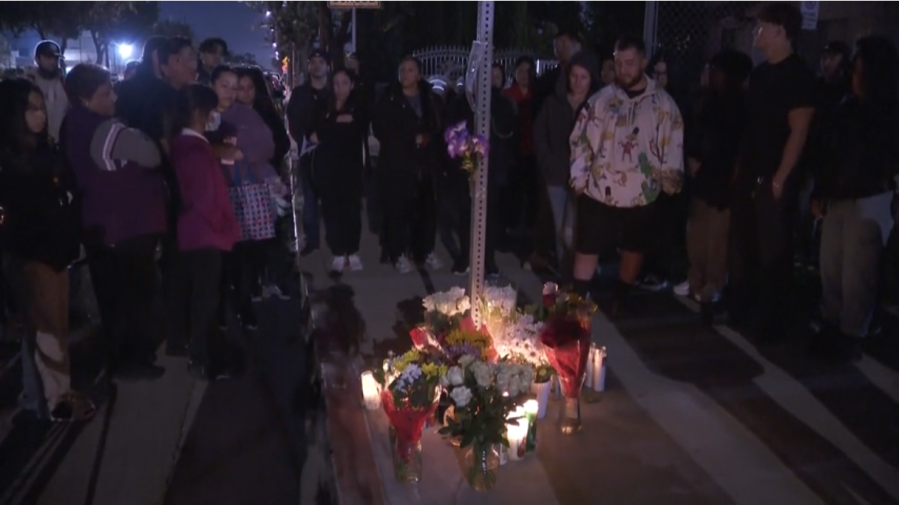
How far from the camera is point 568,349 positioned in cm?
401

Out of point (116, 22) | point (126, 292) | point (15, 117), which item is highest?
point (116, 22)

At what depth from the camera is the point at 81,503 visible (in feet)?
12.6

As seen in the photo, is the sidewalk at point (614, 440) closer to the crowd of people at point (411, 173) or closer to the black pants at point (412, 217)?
the crowd of people at point (411, 173)

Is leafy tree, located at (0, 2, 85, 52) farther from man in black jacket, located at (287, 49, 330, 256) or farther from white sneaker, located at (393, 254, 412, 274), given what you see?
white sneaker, located at (393, 254, 412, 274)

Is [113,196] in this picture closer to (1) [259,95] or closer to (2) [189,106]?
(2) [189,106]

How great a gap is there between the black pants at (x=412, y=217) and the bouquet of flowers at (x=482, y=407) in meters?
3.45

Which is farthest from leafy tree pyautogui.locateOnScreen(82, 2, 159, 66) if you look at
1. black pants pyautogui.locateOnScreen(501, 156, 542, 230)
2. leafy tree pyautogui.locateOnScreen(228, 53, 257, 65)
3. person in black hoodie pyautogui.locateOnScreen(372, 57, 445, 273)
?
person in black hoodie pyautogui.locateOnScreen(372, 57, 445, 273)

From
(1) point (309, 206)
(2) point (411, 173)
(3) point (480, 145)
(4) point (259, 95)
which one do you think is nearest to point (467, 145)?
(3) point (480, 145)

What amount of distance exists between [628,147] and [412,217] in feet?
8.16

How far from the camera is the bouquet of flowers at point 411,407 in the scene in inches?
138

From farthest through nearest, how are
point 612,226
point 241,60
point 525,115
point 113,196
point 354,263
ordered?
point 241,60 → point 525,115 → point 354,263 → point 612,226 → point 113,196

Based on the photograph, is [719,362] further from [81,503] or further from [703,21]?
[703,21]

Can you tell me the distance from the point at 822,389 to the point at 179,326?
12.8 feet

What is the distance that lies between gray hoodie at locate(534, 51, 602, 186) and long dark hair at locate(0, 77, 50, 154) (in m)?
3.49
